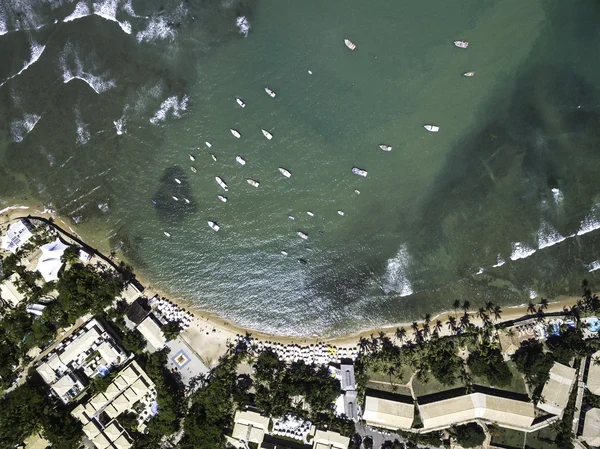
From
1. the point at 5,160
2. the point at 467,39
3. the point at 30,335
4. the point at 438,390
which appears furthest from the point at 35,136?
the point at 438,390

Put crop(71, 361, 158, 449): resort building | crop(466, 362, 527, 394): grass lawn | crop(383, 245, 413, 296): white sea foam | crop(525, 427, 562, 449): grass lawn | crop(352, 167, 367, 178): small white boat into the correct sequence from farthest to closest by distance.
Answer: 1. crop(383, 245, 413, 296): white sea foam
2. crop(352, 167, 367, 178): small white boat
3. crop(466, 362, 527, 394): grass lawn
4. crop(525, 427, 562, 449): grass lawn
5. crop(71, 361, 158, 449): resort building

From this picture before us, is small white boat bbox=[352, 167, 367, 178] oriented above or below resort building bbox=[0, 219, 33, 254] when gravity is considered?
above

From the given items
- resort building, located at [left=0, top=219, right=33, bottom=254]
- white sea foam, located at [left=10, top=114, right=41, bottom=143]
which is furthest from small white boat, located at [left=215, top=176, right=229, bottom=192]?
white sea foam, located at [left=10, top=114, right=41, bottom=143]

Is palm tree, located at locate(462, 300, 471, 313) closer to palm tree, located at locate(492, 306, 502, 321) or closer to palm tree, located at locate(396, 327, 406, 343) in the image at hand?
palm tree, located at locate(492, 306, 502, 321)

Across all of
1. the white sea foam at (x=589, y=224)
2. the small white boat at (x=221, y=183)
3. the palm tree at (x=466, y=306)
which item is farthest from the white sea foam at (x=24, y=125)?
the white sea foam at (x=589, y=224)

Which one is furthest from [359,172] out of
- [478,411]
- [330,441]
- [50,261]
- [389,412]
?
[50,261]

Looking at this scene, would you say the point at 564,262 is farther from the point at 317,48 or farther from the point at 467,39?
the point at 317,48

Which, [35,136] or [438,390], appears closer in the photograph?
[438,390]
